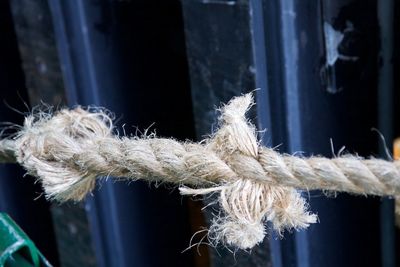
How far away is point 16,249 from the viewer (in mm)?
897

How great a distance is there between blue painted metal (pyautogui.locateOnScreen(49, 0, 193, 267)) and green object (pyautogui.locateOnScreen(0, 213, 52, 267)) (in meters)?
0.41

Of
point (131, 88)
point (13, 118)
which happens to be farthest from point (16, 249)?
point (13, 118)

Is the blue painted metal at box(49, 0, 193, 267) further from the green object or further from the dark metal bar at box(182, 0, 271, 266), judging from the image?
the green object

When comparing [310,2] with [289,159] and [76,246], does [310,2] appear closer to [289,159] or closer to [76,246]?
[289,159]

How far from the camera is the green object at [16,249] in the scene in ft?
2.96

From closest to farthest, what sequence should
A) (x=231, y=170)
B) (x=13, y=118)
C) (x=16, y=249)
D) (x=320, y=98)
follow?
1. (x=231, y=170)
2. (x=16, y=249)
3. (x=320, y=98)
4. (x=13, y=118)

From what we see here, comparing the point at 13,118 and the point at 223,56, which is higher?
the point at 223,56

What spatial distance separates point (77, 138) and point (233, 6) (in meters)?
0.38

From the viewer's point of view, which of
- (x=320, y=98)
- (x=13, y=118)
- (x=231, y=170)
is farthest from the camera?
(x=13, y=118)

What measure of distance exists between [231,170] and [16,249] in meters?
0.38

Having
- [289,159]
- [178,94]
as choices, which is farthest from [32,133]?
[178,94]

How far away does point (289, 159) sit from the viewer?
0.65 metres

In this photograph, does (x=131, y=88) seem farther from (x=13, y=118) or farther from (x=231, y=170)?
(x=231, y=170)

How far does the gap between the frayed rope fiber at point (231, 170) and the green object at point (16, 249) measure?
0.13 meters
